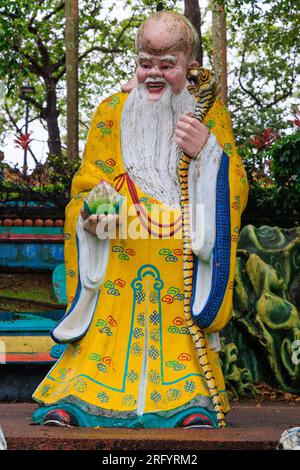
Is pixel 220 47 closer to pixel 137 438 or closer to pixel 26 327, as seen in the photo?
pixel 26 327

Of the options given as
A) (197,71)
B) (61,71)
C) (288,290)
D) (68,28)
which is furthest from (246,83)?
(197,71)

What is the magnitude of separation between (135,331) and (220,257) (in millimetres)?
652

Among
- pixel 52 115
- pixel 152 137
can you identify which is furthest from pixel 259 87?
pixel 152 137

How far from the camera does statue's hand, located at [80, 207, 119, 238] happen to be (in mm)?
5652

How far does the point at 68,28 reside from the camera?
50.0 feet

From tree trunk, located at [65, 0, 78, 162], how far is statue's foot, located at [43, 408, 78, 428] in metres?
9.59

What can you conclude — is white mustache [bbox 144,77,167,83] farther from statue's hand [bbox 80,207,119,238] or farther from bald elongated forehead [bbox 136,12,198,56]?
statue's hand [bbox 80,207,119,238]

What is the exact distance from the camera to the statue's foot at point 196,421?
5438mm

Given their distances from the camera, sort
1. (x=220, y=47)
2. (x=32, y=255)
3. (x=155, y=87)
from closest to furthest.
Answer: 1. (x=155, y=87)
2. (x=32, y=255)
3. (x=220, y=47)

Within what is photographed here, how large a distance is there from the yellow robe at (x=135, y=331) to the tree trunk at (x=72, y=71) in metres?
9.06

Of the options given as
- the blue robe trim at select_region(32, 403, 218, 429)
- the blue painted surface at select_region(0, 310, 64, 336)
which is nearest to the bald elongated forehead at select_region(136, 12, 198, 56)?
the blue robe trim at select_region(32, 403, 218, 429)

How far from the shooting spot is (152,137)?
235 inches

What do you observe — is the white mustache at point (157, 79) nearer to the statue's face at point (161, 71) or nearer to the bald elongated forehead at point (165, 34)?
the statue's face at point (161, 71)

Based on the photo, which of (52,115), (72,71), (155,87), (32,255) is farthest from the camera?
(52,115)
